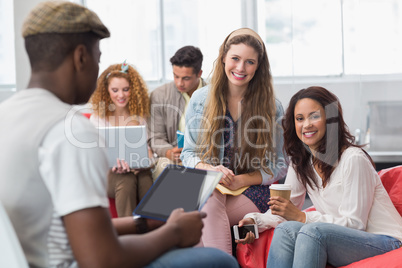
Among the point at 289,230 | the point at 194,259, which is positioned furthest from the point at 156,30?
the point at 194,259

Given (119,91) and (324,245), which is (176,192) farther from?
(119,91)

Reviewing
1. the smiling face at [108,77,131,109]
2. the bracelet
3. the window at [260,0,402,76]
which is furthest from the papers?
the window at [260,0,402,76]

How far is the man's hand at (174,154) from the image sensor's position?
3.48 m

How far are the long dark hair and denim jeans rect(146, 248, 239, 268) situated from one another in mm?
1080

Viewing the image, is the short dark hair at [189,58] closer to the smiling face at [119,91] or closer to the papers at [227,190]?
the smiling face at [119,91]

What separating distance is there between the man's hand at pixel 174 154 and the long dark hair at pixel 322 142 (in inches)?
52.1

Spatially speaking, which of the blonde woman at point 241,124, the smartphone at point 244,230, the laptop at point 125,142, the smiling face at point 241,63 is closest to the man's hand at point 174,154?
the laptop at point 125,142

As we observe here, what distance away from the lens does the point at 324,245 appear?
1.83 m

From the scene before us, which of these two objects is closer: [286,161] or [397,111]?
[286,161]

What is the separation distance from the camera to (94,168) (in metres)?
0.99

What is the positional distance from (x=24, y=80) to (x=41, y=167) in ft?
13.2

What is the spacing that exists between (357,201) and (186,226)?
0.98 metres

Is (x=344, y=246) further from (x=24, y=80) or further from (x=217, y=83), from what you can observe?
(x=24, y=80)

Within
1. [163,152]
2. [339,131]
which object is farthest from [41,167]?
[163,152]
